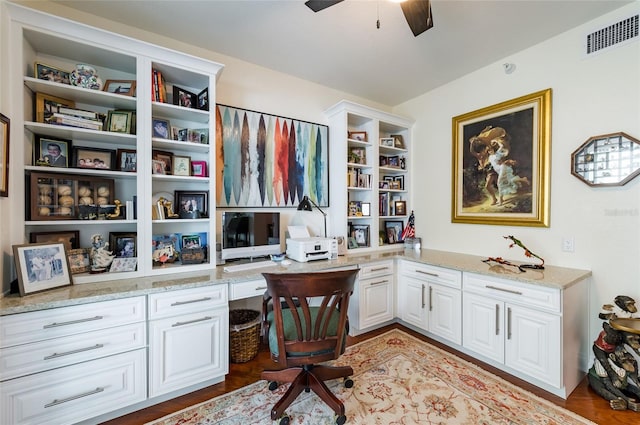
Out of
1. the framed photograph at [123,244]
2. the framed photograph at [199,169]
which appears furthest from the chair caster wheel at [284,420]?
the framed photograph at [199,169]

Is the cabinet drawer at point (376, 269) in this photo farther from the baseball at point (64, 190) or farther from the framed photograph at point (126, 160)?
the baseball at point (64, 190)

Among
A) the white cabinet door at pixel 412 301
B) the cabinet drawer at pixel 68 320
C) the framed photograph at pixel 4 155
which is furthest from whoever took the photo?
the white cabinet door at pixel 412 301

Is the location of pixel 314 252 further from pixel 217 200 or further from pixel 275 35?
pixel 275 35

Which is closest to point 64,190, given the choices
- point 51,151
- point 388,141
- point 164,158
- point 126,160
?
point 51,151

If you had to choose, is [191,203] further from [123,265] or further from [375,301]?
[375,301]

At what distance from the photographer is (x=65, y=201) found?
1.77m

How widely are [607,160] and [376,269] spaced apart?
202cm

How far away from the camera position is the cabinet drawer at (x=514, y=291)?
179 cm

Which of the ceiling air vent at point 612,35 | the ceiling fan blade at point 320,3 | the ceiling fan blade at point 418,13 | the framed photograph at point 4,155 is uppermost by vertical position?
the ceiling air vent at point 612,35

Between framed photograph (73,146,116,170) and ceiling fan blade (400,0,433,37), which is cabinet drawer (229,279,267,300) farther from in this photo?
ceiling fan blade (400,0,433,37)

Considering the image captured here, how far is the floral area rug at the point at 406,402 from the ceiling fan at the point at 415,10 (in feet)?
7.98

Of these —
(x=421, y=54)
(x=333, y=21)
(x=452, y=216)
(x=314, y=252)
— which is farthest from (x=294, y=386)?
(x=421, y=54)

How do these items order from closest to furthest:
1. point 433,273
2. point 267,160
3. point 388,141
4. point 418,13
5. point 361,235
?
point 418,13
point 433,273
point 267,160
point 361,235
point 388,141

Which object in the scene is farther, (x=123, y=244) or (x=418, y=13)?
(x=123, y=244)
